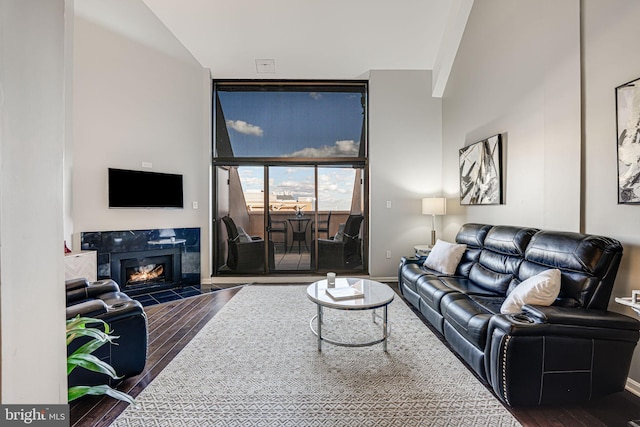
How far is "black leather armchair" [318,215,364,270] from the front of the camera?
489 cm

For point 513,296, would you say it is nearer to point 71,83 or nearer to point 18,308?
point 18,308

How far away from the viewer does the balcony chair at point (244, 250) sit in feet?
15.8

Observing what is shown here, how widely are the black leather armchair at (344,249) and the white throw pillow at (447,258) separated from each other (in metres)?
1.67

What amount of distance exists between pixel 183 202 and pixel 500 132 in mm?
4536

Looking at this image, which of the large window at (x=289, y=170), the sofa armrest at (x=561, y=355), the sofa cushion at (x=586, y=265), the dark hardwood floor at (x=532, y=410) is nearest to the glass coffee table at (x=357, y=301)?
the sofa armrest at (x=561, y=355)

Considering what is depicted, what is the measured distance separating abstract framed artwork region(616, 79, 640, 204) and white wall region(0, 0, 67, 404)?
3007 mm

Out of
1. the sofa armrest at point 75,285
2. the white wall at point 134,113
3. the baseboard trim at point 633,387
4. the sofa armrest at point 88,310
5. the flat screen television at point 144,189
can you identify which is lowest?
the baseboard trim at point 633,387

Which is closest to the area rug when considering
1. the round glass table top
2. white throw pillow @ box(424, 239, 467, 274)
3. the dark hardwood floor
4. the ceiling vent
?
the dark hardwood floor

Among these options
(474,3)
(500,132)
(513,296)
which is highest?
(474,3)

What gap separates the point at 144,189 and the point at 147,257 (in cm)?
103

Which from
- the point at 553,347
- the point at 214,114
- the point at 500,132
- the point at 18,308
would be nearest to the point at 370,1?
the point at 500,132

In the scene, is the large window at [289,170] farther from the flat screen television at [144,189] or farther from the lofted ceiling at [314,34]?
the flat screen television at [144,189]

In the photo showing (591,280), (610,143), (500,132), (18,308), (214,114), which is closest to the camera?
(18,308)

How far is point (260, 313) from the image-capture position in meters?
3.25
